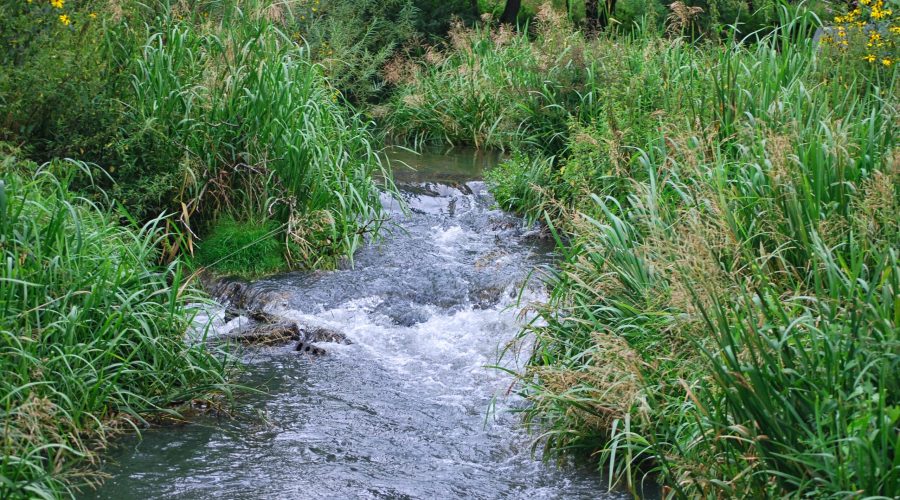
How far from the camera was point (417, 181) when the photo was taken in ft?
36.1

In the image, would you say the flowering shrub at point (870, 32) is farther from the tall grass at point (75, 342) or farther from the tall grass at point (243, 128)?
the tall grass at point (75, 342)

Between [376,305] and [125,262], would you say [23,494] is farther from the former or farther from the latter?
[376,305]

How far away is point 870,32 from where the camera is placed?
7.45 metres

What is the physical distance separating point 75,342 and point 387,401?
201 centimetres

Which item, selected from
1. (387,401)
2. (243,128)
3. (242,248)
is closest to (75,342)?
(387,401)

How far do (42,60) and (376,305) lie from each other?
3.24 meters

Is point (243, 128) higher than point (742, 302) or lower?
lower

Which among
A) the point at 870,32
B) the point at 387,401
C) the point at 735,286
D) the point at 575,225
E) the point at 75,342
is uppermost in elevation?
the point at 870,32

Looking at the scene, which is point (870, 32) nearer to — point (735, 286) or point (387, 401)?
point (735, 286)

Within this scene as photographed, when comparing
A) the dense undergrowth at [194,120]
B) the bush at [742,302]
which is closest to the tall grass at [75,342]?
the dense undergrowth at [194,120]

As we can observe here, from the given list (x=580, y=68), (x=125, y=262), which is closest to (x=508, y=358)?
(x=125, y=262)

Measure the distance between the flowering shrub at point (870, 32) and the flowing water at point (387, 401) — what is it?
3.28 meters

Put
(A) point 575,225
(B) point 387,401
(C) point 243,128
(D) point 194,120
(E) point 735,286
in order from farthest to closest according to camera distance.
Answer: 1. (C) point 243,128
2. (D) point 194,120
3. (B) point 387,401
4. (A) point 575,225
5. (E) point 735,286

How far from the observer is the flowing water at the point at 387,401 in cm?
479
